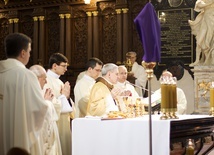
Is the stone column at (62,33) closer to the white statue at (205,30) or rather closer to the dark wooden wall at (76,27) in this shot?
the dark wooden wall at (76,27)

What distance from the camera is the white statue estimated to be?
10.5m

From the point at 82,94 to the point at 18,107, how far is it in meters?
3.59

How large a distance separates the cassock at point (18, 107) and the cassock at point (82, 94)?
3.29 metres

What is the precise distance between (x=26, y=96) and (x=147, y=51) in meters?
1.12

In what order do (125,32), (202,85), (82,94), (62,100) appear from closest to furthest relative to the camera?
(62,100) < (82,94) < (202,85) < (125,32)

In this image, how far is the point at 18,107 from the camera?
403 centimetres

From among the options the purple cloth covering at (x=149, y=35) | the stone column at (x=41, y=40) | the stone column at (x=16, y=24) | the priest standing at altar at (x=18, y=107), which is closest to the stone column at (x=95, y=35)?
the stone column at (x=41, y=40)

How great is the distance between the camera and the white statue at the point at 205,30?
34.3 ft

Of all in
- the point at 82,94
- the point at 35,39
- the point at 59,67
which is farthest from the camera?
the point at 35,39

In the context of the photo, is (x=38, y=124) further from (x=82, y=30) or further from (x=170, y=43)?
(x=82, y=30)

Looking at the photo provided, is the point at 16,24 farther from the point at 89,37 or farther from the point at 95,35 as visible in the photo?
the point at 95,35

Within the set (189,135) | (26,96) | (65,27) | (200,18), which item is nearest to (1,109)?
(26,96)

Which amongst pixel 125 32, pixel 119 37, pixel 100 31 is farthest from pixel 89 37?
pixel 125 32

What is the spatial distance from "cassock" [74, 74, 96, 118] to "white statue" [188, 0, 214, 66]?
356cm
